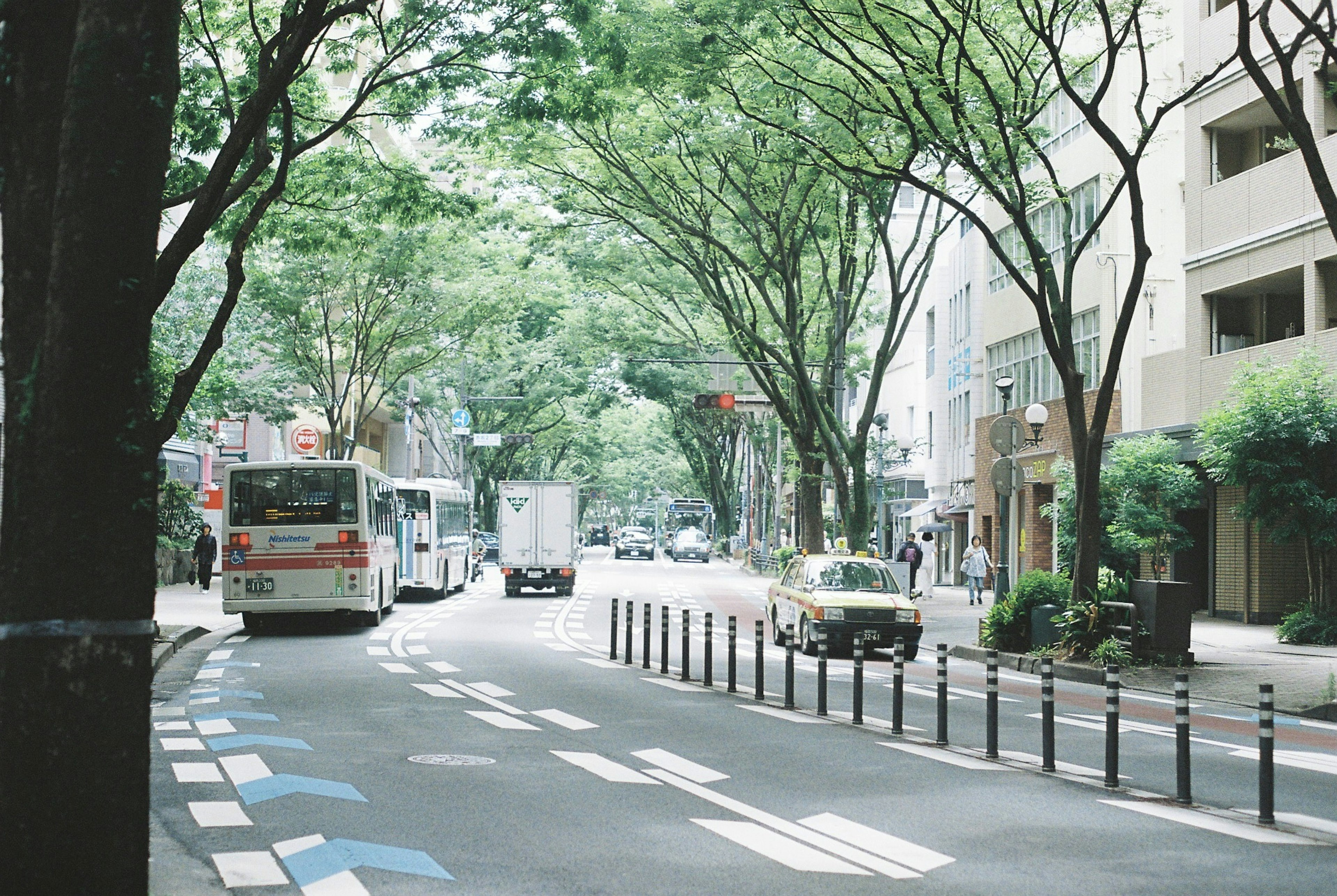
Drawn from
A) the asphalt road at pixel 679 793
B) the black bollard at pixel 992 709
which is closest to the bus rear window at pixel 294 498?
the asphalt road at pixel 679 793

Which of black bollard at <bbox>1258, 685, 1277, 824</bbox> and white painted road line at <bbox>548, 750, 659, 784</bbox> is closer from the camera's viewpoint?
black bollard at <bbox>1258, 685, 1277, 824</bbox>

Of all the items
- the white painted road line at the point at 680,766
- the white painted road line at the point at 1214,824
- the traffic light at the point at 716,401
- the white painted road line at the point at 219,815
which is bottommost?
the white painted road line at the point at 1214,824

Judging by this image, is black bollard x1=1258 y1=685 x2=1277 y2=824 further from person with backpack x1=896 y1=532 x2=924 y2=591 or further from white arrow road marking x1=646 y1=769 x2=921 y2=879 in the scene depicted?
person with backpack x1=896 y1=532 x2=924 y2=591

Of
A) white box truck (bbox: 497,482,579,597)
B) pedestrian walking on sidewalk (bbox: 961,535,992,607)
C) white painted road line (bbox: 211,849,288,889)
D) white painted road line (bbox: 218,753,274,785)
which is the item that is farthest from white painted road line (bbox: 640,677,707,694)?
white box truck (bbox: 497,482,579,597)

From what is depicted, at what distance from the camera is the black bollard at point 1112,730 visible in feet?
34.7

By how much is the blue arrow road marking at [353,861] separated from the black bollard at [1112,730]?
5.12 meters

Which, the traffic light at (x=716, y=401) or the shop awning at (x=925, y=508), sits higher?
the traffic light at (x=716, y=401)

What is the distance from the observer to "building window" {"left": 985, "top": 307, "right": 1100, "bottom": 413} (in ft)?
126

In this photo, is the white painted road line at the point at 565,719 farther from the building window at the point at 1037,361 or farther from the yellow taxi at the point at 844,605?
the building window at the point at 1037,361

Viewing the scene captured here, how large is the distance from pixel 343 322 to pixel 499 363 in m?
20.3

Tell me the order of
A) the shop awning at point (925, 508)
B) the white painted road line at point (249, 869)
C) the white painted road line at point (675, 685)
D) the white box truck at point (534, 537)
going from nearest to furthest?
the white painted road line at point (249, 869), the white painted road line at point (675, 685), the white box truck at point (534, 537), the shop awning at point (925, 508)

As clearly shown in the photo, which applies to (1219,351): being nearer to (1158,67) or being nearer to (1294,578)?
(1294,578)

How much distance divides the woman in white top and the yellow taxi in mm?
15716

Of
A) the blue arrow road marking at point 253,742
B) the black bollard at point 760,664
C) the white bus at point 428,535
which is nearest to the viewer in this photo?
the blue arrow road marking at point 253,742
